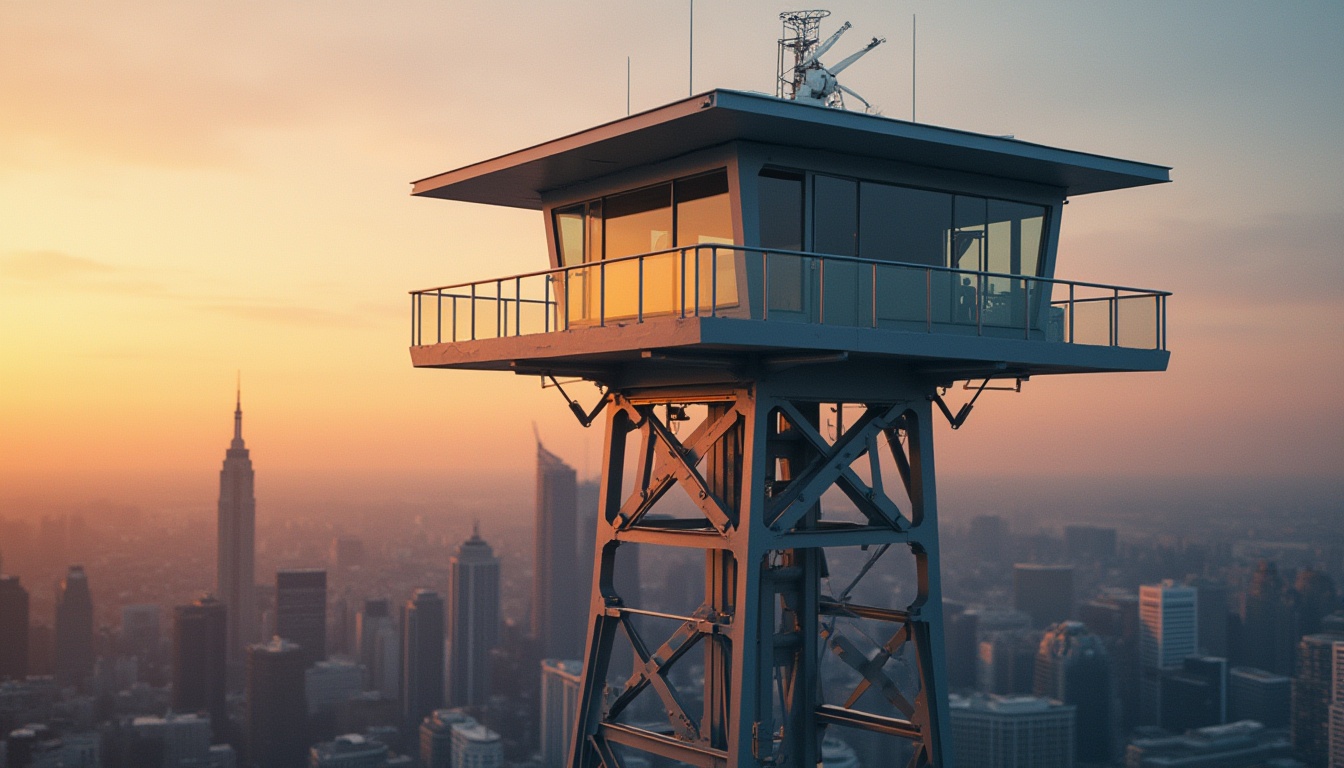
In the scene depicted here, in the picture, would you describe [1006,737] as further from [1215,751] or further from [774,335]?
[774,335]

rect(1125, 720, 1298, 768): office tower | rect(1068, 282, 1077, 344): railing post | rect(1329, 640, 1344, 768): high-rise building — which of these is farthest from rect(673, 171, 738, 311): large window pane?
rect(1329, 640, 1344, 768): high-rise building

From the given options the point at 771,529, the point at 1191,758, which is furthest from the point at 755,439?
the point at 1191,758

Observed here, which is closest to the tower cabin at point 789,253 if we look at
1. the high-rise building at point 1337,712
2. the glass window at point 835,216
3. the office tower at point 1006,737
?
the glass window at point 835,216

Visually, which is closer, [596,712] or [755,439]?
[755,439]

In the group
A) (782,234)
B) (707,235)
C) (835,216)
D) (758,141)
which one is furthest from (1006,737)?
(758,141)

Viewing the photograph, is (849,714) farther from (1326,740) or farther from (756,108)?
(1326,740)

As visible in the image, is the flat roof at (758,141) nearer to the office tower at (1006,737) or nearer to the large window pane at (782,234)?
the large window pane at (782,234)

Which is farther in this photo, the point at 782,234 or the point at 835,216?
the point at 835,216

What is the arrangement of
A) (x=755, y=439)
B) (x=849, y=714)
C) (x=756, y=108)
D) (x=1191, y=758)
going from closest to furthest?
(x=756, y=108), (x=755, y=439), (x=849, y=714), (x=1191, y=758)
